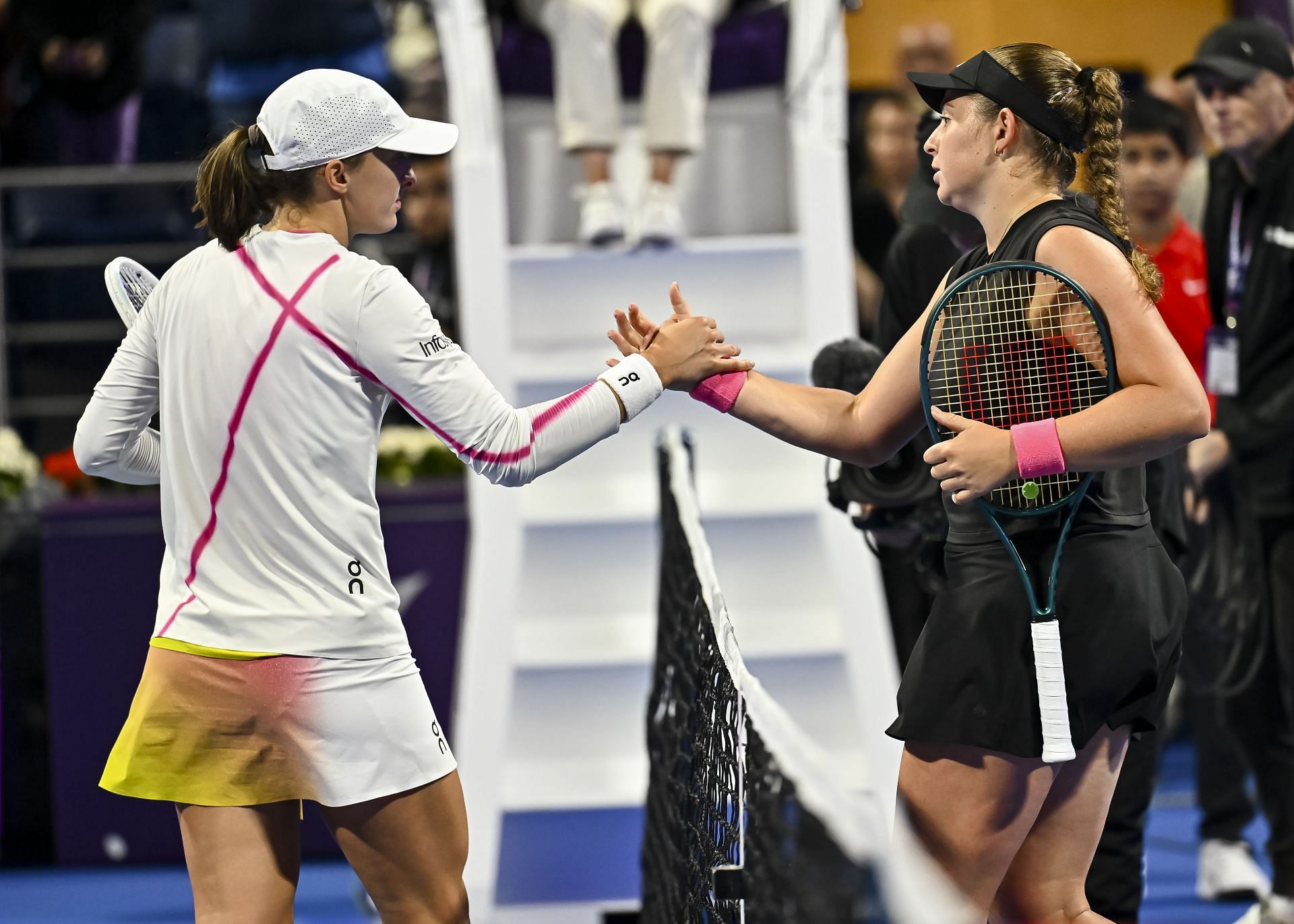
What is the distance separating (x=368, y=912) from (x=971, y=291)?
9.76ft

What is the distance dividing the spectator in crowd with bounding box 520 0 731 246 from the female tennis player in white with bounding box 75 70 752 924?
8.89ft

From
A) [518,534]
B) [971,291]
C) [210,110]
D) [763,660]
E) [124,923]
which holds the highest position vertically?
[210,110]

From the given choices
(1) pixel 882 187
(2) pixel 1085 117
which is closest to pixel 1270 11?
(1) pixel 882 187

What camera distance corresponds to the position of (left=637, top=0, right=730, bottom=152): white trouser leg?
498cm

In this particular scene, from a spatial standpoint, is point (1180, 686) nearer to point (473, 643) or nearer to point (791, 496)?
point (791, 496)

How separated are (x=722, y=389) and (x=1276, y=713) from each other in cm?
214

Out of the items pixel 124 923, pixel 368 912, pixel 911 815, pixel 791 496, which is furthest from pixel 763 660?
pixel 911 815

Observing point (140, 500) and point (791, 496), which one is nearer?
point (791, 496)

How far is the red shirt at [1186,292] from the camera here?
435cm

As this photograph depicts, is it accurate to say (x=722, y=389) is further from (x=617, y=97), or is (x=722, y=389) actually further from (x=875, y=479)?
(x=617, y=97)

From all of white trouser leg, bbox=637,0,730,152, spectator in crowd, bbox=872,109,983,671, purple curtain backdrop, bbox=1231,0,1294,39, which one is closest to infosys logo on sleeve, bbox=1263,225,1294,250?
spectator in crowd, bbox=872,109,983,671

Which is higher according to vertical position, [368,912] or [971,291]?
[971,291]

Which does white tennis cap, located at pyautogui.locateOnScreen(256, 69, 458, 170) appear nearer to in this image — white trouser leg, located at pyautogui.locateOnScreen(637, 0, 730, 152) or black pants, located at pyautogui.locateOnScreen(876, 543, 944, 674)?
black pants, located at pyautogui.locateOnScreen(876, 543, 944, 674)

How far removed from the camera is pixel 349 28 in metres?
A: 6.25
